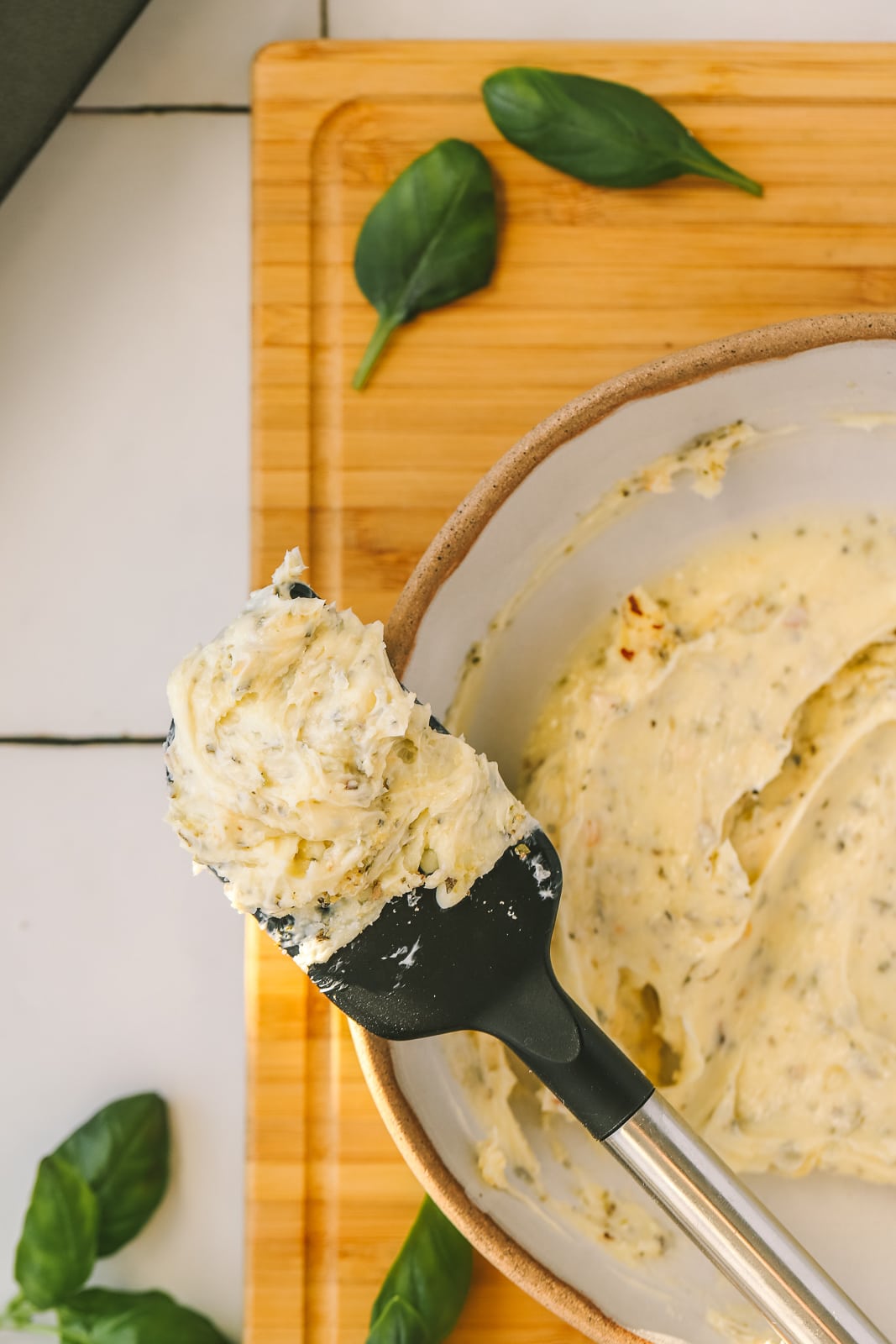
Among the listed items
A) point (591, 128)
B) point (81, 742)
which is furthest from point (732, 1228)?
point (591, 128)

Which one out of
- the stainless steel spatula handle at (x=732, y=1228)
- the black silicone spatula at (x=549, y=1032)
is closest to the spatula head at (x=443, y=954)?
the black silicone spatula at (x=549, y=1032)

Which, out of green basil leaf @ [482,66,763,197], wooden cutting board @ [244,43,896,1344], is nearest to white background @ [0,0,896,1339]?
wooden cutting board @ [244,43,896,1344]

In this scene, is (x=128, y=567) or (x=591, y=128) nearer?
(x=591, y=128)

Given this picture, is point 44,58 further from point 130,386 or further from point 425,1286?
point 425,1286

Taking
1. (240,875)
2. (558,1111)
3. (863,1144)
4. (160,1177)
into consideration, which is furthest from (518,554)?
(160,1177)

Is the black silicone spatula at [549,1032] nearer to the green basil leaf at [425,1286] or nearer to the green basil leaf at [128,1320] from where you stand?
the green basil leaf at [425,1286]

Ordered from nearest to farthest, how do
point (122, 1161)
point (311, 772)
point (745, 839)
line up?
1. point (311, 772)
2. point (745, 839)
3. point (122, 1161)

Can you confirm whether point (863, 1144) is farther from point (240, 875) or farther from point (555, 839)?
point (240, 875)
